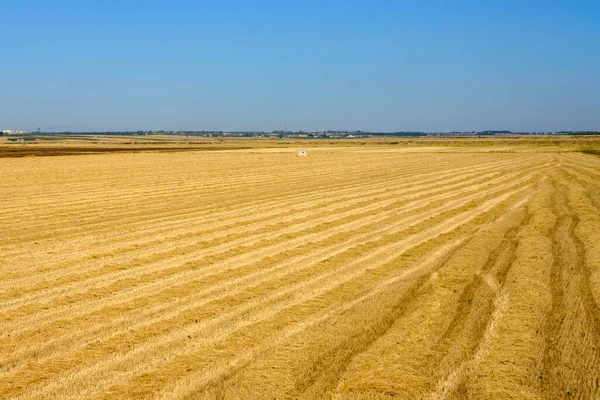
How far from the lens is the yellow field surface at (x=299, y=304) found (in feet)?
15.1

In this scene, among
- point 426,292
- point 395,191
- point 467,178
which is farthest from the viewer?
point 467,178

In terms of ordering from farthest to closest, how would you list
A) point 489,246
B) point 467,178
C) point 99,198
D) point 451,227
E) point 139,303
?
point 467,178
point 99,198
point 451,227
point 489,246
point 139,303

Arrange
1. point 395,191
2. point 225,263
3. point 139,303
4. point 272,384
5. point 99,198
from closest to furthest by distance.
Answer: point 272,384, point 139,303, point 225,263, point 99,198, point 395,191

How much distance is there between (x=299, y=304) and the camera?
6566 millimetres

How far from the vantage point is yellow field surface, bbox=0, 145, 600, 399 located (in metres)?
4.61

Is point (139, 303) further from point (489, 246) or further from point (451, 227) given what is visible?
point (451, 227)

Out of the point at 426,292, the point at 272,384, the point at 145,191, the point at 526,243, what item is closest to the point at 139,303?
the point at 272,384

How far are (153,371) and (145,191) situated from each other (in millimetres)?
15025

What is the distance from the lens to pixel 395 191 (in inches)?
748

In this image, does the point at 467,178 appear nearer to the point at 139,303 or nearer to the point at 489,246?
the point at 489,246

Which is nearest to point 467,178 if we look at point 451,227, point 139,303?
point 451,227

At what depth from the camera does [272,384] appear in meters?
4.53

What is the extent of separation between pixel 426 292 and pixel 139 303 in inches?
141

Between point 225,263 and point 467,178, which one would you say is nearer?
point 225,263
